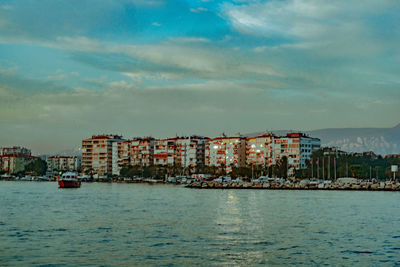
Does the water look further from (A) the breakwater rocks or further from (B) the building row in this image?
(B) the building row

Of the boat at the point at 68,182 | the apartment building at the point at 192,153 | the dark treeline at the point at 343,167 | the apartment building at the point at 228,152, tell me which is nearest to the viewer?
the boat at the point at 68,182

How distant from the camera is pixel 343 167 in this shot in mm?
147250

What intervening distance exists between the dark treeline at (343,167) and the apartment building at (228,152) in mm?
Answer: 30914

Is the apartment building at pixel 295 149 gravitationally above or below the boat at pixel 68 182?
above

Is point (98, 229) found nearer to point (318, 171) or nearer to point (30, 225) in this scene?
point (30, 225)

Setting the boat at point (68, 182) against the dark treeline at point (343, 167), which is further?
the dark treeline at point (343, 167)

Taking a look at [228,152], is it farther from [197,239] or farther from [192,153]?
[197,239]

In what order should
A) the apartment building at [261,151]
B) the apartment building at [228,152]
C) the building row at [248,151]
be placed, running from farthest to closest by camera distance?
the apartment building at [228,152]
the apartment building at [261,151]
the building row at [248,151]

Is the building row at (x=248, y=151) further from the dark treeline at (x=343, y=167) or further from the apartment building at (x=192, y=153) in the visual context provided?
the dark treeline at (x=343, y=167)

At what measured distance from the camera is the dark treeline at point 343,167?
14588 cm

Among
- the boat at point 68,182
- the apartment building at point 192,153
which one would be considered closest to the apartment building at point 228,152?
the apartment building at point 192,153

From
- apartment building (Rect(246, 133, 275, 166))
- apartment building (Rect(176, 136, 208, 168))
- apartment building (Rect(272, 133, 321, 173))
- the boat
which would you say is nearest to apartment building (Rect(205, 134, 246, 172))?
apartment building (Rect(246, 133, 275, 166))

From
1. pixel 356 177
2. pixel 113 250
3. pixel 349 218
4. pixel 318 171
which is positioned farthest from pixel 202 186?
pixel 113 250

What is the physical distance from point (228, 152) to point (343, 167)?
4952 centimetres
